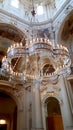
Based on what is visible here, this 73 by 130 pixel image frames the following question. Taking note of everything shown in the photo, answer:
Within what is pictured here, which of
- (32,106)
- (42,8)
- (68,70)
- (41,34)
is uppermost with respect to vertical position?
(42,8)

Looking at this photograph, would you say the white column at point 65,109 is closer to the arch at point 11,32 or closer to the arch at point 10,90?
the arch at point 10,90

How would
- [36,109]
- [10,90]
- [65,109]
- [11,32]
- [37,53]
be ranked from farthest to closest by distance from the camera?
[11,32]
[10,90]
[36,109]
[65,109]
[37,53]

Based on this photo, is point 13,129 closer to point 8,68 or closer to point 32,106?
point 32,106

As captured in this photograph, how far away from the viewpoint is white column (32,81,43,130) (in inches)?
308

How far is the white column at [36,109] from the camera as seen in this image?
783cm

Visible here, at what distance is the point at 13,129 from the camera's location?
38.8 feet

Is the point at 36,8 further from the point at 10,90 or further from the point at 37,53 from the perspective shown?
the point at 37,53

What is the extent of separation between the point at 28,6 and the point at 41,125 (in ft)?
32.1

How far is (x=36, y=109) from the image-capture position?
8.30 metres

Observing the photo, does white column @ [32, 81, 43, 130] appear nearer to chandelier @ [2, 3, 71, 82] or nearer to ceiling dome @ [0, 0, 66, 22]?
chandelier @ [2, 3, 71, 82]

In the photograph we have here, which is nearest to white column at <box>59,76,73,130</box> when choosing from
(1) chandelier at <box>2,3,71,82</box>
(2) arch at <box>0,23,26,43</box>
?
(1) chandelier at <box>2,3,71,82</box>

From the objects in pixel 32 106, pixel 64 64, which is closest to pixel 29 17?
pixel 64 64

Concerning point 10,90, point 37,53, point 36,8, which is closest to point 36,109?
point 10,90

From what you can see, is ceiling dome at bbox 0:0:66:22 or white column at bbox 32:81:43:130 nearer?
white column at bbox 32:81:43:130
